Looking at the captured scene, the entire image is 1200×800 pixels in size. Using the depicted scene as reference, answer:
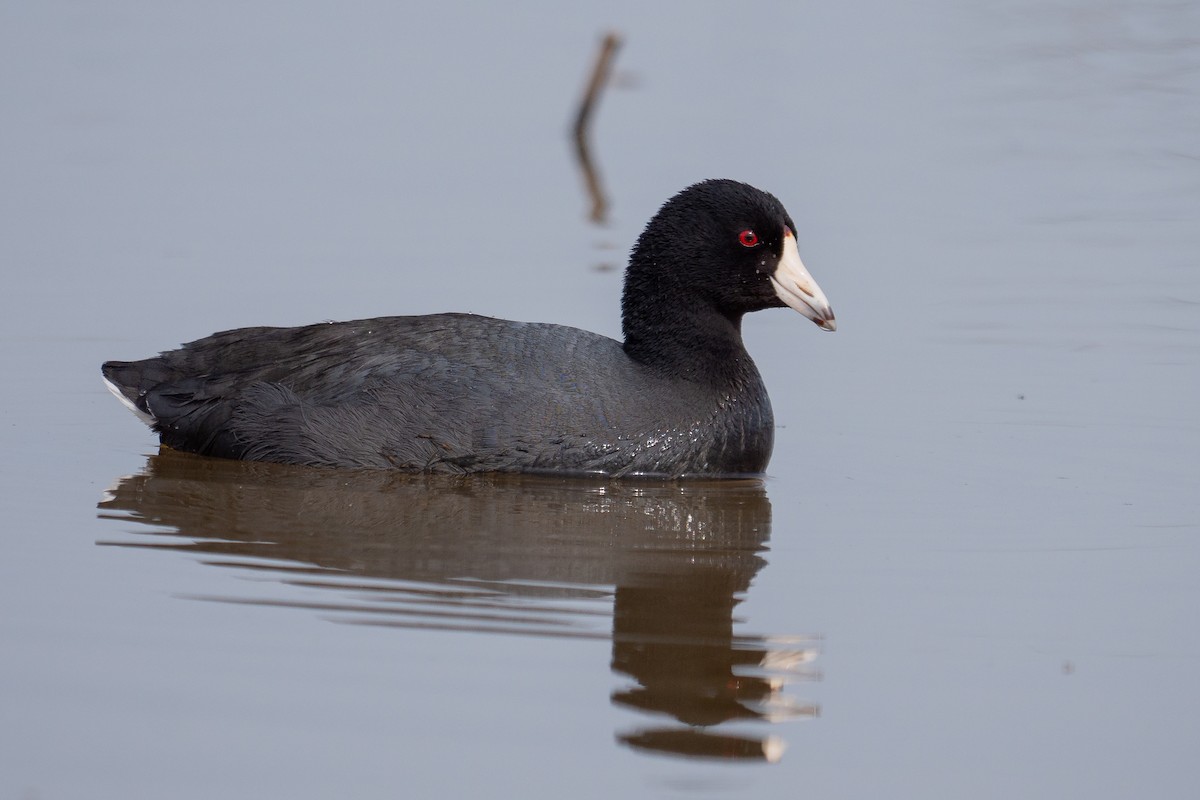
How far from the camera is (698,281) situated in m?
7.77

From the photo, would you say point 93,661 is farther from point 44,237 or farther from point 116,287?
point 44,237

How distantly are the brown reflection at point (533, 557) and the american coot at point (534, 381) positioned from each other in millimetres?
124

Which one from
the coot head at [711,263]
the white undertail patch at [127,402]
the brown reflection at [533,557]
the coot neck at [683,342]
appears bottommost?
the brown reflection at [533,557]

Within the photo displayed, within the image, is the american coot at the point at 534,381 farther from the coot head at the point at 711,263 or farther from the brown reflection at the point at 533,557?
the brown reflection at the point at 533,557

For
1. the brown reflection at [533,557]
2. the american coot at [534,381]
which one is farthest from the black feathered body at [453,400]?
the brown reflection at [533,557]

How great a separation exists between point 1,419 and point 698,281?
3.14 meters

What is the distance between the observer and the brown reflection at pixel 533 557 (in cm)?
521

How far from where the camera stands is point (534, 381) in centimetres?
729

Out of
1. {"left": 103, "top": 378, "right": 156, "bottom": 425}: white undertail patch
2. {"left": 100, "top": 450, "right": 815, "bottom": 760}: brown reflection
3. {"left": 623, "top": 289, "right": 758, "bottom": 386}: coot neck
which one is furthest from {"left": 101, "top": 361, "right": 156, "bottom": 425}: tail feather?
{"left": 623, "top": 289, "right": 758, "bottom": 386}: coot neck

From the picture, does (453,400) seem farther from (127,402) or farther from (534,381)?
(127,402)

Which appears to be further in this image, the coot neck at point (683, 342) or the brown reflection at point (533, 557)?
the coot neck at point (683, 342)

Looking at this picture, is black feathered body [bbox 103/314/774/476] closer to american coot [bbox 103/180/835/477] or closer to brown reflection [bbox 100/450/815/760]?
american coot [bbox 103/180/835/477]

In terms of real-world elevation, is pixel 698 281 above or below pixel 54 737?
above

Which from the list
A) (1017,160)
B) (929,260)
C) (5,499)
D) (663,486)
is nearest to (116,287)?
(5,499)
